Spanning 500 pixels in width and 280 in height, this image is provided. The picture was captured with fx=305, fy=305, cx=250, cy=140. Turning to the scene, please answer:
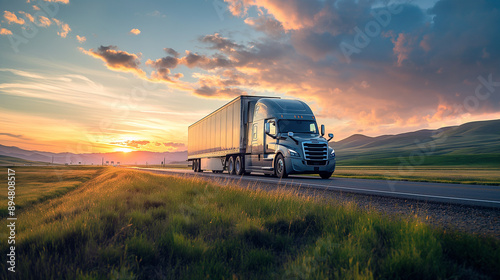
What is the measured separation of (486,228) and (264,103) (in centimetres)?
1521

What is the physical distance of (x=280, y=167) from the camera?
16.8 m

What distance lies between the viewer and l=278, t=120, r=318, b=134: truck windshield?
17.2m

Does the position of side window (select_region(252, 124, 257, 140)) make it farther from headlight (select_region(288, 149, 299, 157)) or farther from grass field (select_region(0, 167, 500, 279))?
grass field (select_region(0, 167, 500, 279))

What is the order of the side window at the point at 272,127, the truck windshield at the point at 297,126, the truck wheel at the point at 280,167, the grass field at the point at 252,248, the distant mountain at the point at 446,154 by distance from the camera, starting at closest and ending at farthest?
the grass field at the point at 252,248 < the truck wheel at the point at 280,167 < the truck windshield at the point at 297,126 < the side window at the point at 272,127 < the distant mountain at the point at 446,154

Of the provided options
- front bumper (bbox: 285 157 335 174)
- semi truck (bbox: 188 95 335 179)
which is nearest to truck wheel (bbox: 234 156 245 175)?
semi truck (bbox: 188 95 335 179)

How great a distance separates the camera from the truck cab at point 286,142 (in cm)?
1571

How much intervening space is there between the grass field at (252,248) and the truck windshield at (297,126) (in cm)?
1198

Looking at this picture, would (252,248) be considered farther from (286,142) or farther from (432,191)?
(286,142)

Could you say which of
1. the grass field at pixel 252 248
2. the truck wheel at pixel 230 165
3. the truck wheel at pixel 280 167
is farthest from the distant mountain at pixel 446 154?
the grass field at pixel 252 248

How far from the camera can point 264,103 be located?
19047mm

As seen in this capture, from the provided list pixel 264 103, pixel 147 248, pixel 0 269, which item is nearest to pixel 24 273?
pixel 0 269

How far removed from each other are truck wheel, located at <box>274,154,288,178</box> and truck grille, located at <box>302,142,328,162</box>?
4.60 feet

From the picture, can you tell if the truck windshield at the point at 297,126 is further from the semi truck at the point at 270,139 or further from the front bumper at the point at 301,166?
the front bumper at the point at 301,166

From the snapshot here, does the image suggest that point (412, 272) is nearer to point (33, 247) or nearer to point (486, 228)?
point (486, 228)
